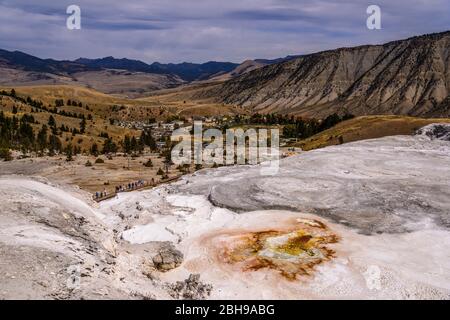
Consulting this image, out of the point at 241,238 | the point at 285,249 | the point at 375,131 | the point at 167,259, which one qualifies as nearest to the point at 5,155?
the point at 375,131

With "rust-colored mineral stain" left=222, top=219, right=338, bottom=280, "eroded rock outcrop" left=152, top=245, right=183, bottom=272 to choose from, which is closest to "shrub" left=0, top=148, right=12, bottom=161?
"eroded rock outcrop" left=152, top=245, right=183, bottom=272

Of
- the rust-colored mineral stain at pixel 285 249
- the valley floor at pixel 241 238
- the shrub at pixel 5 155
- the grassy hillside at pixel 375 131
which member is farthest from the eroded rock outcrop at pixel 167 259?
the shrub at pixel 5 155

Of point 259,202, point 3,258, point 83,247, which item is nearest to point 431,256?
point 259,202

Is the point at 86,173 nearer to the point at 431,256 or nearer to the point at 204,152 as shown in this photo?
the point at 204,152

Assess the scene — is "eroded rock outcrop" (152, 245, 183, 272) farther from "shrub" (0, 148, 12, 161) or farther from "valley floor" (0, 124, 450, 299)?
"shrub" (0, 148, 12, 161)

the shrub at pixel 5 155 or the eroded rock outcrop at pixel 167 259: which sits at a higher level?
the eroded rock outcrop at pixel 167 259

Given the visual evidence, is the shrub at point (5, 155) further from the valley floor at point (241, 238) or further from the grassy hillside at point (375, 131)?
the valley floor at point (241, 238)

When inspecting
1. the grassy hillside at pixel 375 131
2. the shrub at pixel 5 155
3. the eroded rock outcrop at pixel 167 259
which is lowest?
the shrub at pixel 5 155
